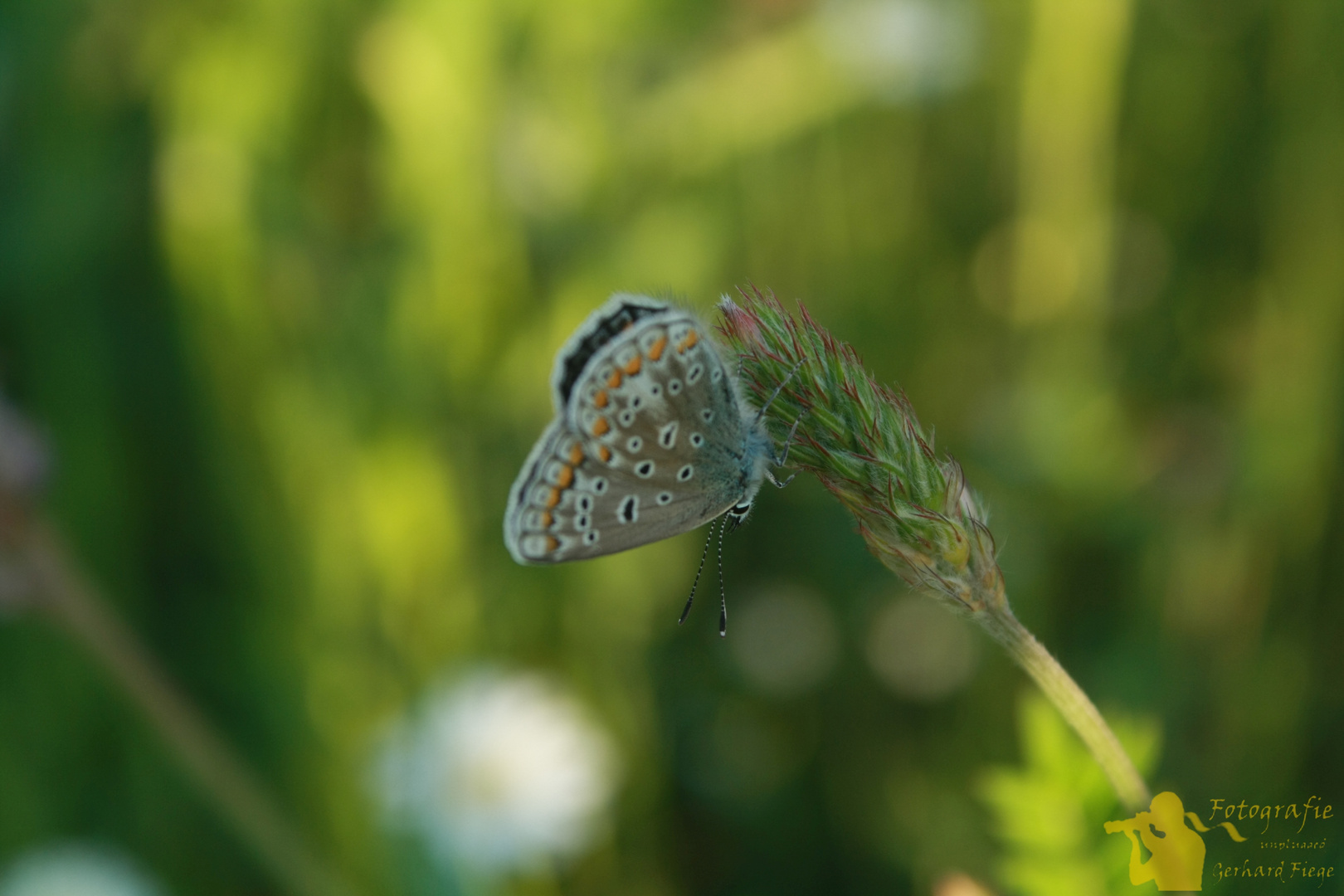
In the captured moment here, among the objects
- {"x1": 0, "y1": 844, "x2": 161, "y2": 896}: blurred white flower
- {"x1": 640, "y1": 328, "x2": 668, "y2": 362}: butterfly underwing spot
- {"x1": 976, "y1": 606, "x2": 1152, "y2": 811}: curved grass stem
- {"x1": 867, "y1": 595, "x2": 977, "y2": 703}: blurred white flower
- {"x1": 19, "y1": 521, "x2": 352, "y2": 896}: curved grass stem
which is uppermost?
{"x1": 640, "y1": 328, "x2": 668, "y2": 362}: butterfly underwing spot

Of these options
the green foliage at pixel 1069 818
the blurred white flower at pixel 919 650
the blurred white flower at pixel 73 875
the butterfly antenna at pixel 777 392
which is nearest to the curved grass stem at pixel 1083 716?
the green foliage at pixel 1069 818

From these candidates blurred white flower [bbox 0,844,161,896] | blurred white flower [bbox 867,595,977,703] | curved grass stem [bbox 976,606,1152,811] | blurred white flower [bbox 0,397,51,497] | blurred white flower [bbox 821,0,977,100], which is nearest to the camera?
curved grass stem [bbox 976,606,1152,811]

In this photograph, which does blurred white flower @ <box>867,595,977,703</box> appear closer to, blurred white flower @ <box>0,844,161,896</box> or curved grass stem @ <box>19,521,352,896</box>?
curved grass stem @ <box>19,521,352,896</box>

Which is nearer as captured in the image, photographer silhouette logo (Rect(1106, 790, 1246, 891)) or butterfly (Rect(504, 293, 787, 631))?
photographer silhouette logo (Rect(1106, 790, 1246, 891))

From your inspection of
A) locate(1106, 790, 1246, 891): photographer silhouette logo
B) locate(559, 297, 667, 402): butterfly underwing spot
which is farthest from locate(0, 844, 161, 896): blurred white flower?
locate(1106, 790, 1246, 891): photographer silhouette logo

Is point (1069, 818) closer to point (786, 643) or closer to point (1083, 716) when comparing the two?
point (1083, 716)

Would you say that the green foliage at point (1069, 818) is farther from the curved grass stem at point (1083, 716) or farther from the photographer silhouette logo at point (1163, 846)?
the curved grass stem at point (1083, 716)

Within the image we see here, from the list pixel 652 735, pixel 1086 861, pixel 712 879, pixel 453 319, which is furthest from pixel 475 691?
pixel 1086 861
